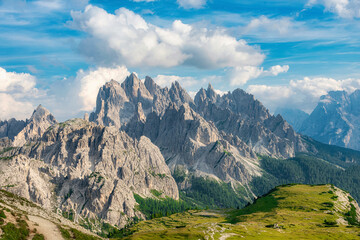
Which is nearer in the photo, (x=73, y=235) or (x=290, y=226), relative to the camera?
(x=73, y=235)

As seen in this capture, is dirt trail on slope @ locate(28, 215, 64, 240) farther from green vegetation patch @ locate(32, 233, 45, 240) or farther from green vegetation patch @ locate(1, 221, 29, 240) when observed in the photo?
green vegetation patch @ locate(1, 221, 29, 240)

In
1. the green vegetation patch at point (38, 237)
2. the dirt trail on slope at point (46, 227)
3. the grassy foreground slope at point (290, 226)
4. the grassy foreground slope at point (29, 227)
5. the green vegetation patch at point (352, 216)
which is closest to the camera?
the grassy foreground slope at point (29, 227)

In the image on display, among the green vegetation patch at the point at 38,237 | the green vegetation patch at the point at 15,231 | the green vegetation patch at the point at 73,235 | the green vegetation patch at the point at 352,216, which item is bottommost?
the green vegetation patch at the point at 352,216

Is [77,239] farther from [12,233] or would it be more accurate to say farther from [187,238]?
[187,238]

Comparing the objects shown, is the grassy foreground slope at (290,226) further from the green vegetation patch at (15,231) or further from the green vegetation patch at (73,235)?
the green vegetation patch at (15,231)

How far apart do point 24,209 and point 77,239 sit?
22.4 metres

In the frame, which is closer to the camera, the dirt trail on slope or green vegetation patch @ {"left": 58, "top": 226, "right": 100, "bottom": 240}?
the dirt trail on slope

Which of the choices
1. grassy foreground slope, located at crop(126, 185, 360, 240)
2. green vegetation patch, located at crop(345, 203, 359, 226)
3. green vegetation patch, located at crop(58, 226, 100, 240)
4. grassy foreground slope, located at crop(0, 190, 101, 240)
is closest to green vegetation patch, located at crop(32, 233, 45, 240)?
grassy foreground slope, located at crop(0, 190, 101, 240)

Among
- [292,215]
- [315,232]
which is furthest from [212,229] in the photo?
[292,215]

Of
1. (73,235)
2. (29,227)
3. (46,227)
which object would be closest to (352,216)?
(73,235)

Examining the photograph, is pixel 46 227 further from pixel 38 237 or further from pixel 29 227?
pixel 38 237

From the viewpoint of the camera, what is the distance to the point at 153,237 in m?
115

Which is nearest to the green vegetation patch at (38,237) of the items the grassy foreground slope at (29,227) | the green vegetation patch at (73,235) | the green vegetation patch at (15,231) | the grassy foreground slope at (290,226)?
the grassy foreground slope at (29,227)

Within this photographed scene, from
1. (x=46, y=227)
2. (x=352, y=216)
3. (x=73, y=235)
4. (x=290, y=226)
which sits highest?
(x=46, y=227)
